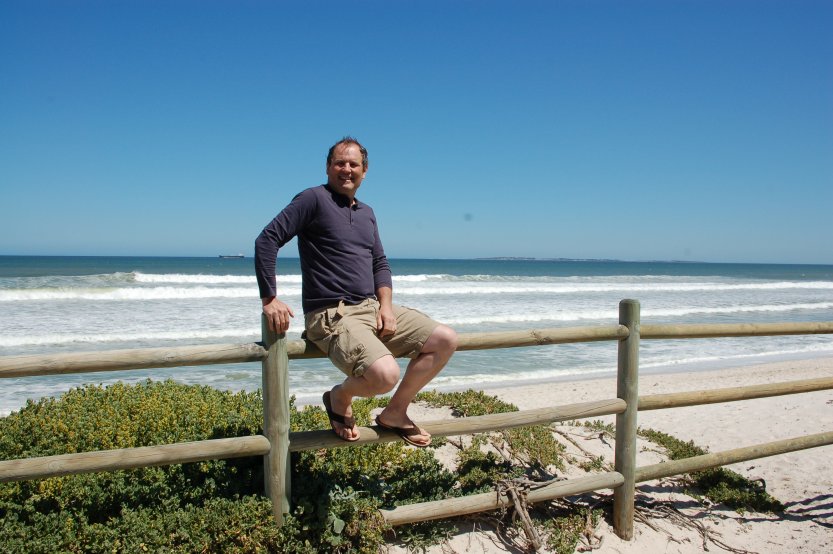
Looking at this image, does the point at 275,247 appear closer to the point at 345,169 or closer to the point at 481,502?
the point at 345,169

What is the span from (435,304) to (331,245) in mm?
18171

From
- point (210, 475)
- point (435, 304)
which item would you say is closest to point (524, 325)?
point (435, 304)

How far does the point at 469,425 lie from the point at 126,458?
1874mm

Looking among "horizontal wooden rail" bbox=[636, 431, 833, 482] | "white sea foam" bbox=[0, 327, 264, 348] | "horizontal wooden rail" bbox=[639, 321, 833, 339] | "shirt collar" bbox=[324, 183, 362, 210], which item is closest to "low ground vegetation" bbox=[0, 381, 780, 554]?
"horizontal wooden rail" bbox=[636, 431, 833, 482]

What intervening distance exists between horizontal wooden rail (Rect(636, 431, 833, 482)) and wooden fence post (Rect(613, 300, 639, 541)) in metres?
0.13

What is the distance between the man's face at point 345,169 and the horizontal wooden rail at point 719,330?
2187 millimetres

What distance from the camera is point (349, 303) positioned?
314 centimetres

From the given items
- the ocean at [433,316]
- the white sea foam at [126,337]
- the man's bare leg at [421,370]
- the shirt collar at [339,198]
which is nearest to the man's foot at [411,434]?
the man's bare leg at [421,370]

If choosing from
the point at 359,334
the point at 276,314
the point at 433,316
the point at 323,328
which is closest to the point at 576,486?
the point at 359,334

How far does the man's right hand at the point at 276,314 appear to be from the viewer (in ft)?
9.62

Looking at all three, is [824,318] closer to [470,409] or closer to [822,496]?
[822,496]

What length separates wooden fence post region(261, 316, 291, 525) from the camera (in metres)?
3.09

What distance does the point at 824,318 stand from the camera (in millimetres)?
19344

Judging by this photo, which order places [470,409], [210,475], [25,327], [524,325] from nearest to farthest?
[210,475] < [470,409] < [25,327] < [524,325]
